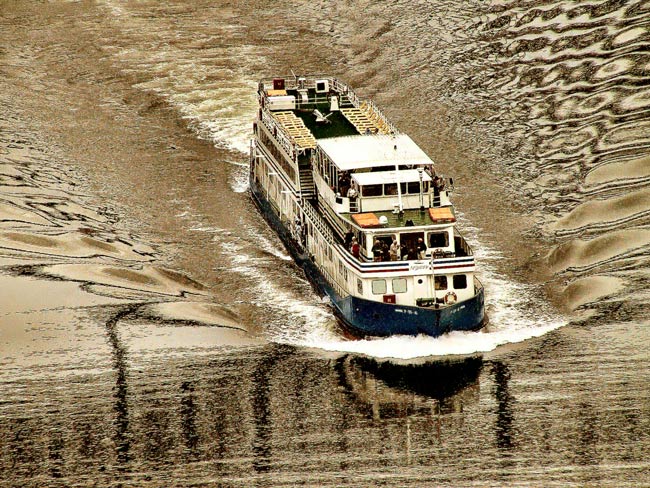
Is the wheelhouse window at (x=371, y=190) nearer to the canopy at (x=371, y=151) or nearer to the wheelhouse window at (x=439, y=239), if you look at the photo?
the canopy at (x=371, y=151)

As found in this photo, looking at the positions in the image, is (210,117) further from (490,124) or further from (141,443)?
(141,443)

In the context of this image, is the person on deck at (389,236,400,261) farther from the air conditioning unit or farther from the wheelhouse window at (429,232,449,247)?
the air conditioning unit

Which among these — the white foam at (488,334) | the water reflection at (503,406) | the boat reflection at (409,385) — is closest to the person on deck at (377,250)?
the white foam at (488,334)

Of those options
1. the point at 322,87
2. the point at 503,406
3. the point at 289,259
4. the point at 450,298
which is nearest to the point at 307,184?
the point at 289,259

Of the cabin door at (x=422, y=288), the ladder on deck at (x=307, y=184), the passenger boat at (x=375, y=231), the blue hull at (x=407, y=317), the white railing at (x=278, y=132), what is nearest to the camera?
the blue hull at (x=407, y=317)

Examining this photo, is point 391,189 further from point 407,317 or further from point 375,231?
point 407,317

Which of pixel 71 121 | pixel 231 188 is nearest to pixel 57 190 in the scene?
pixel 231 188

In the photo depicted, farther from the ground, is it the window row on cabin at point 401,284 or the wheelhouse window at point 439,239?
the wheelhouse window at point 439,239
